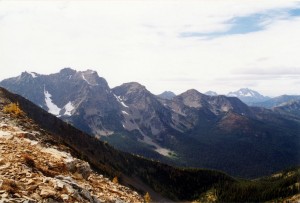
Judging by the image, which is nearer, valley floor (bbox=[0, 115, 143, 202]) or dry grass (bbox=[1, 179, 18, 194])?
dry grass (bbox=[1, 179, 18, 194])

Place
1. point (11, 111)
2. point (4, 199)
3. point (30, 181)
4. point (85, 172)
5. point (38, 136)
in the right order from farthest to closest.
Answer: point (11, 111) < point (38, 136) < point (85, 172) < point (30, 181) < point (4, 199)

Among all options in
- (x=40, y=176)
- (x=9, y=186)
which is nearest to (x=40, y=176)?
(x=40, y=176)

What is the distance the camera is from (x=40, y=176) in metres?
29.5

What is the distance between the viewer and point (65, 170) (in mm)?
37844

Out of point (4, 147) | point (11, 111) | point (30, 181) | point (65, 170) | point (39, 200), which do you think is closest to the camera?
point (39, 200)

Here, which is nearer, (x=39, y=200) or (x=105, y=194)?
(x=39, y=200)

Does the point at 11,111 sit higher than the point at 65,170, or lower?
higher

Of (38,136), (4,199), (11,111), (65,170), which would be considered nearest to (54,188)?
(4,199)

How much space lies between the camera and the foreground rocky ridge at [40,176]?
2513 cm

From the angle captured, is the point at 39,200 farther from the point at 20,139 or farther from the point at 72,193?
the point at 20,139

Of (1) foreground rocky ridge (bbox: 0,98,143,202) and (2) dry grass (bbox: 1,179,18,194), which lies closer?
(2) dry grass (bbox: 1,179,18,194)

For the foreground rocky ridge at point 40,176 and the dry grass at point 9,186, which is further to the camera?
the foreground rocky ridge at point 40,176

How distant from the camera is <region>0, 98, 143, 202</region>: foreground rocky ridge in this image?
25127 mm

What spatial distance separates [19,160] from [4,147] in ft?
14.7
